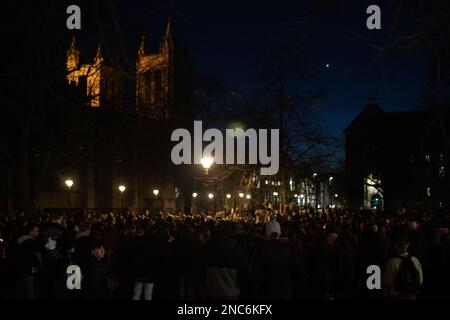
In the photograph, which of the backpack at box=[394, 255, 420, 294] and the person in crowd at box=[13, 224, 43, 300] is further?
the person in crowd at box=[13, 224, 43, 300]

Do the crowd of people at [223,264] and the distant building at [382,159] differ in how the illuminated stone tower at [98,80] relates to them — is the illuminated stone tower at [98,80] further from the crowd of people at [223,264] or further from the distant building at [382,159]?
the distant building at [382,159]

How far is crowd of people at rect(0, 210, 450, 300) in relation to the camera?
30.6 feet

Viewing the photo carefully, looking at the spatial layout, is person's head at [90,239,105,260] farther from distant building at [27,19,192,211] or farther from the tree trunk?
the tree trunk

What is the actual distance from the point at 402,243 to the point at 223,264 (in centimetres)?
311

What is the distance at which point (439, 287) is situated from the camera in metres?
12.9

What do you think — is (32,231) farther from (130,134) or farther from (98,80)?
(130,134)

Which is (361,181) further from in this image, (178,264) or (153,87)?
(178,264)

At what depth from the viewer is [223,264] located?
401 inches

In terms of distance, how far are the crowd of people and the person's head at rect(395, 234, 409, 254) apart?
0.01 metres

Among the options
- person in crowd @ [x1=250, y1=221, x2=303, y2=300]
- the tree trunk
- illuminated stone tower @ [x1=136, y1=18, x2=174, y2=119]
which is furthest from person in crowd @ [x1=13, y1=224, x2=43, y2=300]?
illuminated stone tower @ [x1=136, y1=18, x2=174, y2=119]
